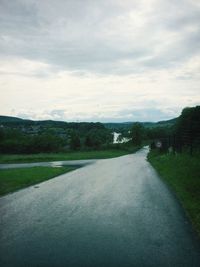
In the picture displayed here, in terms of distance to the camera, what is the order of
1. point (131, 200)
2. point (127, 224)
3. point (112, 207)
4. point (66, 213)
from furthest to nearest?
point (131, 200), point (112, 207), point (66, 213), point (127, 224)

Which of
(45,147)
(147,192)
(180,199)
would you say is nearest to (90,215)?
(180,199)

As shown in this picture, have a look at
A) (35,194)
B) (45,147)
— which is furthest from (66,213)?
(45,147)

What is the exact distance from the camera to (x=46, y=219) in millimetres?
10180

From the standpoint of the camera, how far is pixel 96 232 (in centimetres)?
863

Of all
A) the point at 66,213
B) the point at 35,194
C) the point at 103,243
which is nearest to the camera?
the point at 103,243

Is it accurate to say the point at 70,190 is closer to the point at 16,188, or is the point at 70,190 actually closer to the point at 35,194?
the point at 35,194

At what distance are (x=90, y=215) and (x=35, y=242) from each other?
328 cm

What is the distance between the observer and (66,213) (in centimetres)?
1107

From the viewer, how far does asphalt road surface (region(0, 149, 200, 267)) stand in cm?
659

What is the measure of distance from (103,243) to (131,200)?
20.3 feet

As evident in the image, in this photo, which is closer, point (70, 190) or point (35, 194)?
point (35, 194)

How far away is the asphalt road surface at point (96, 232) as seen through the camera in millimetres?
6590

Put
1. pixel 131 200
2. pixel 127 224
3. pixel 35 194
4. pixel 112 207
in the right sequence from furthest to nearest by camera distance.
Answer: pixel 35 194
pixel 131 200
pixel 112 207
pixel 127 224

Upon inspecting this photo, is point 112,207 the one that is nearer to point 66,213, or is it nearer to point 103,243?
point 66,213
